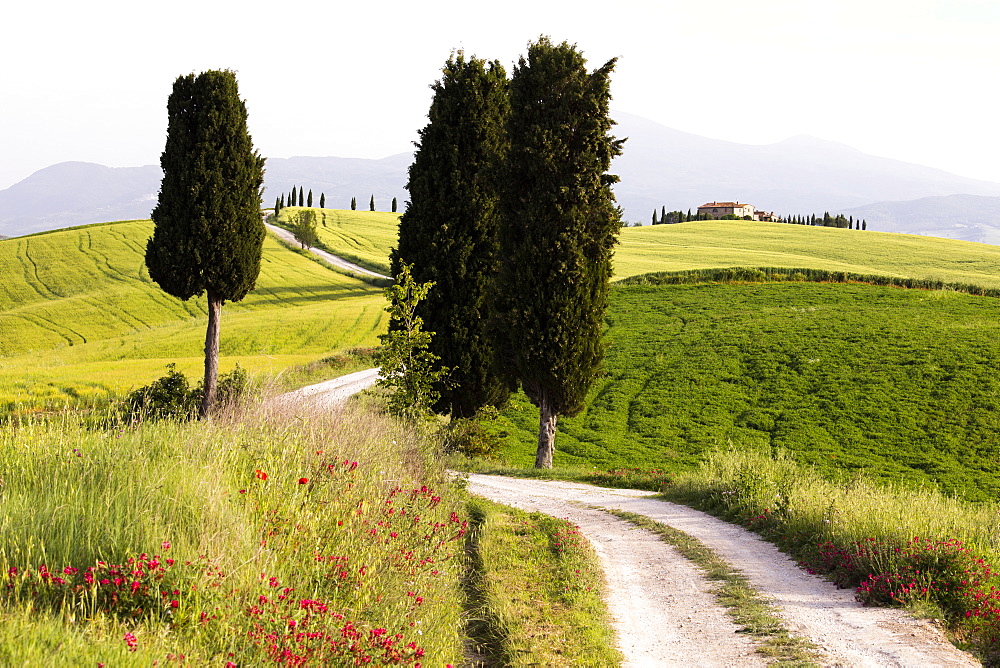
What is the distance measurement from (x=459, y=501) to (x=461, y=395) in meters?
11.4

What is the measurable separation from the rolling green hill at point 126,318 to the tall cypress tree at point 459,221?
24.1 feet

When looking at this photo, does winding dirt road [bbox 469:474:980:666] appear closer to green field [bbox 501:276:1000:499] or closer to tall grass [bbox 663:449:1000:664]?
tall grass [bbox 663:449:1000:664]

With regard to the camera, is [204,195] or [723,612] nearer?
[723,612]

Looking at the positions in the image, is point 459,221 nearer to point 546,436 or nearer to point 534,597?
point 546,436

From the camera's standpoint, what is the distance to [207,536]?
6215 millimetres

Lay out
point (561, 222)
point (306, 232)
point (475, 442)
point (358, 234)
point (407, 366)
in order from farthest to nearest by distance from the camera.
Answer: point (358, 234) < point (306, 232) < point (475, 442) < point (561, 222) < point (407, 366)

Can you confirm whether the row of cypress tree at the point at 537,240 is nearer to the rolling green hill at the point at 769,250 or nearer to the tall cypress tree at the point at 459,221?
the tall cypress tree at the point at 459,221

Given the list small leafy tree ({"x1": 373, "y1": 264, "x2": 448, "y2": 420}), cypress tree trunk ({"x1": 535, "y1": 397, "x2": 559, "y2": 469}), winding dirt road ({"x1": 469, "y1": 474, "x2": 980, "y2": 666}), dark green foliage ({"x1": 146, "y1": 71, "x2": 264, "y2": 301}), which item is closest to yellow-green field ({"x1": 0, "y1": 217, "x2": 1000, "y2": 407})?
dark green foliage ({"x1": 146, "y1": 71, "x2": 264, "y2": 301})

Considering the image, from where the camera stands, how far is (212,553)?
611 cm

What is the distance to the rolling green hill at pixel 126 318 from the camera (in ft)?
122

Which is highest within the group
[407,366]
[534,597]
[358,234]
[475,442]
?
[358,234]

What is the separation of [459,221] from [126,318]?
152 feet

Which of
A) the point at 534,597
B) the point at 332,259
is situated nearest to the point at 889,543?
the point at 534,597

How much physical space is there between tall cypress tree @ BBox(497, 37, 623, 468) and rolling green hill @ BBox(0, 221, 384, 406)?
11.1 metres
